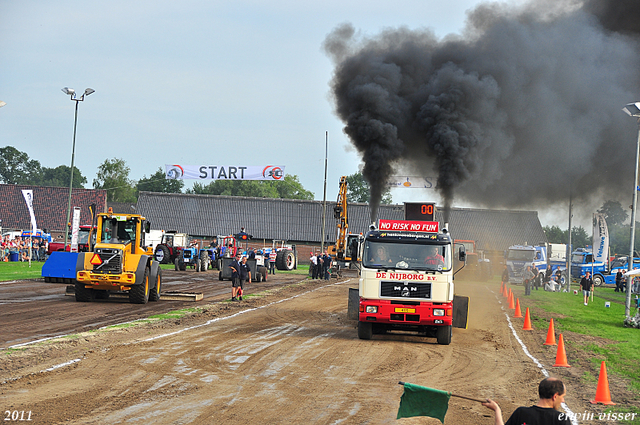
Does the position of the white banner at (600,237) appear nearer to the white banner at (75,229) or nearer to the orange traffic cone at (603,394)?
the white banner at (75,229)

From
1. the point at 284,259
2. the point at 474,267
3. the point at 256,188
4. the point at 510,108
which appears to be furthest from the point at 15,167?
the point at 510,108

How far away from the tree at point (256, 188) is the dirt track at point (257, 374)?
350 feet

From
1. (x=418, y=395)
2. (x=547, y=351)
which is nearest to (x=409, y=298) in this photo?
(x=547, y=351)

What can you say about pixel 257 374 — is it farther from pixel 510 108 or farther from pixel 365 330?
pixel 510 108

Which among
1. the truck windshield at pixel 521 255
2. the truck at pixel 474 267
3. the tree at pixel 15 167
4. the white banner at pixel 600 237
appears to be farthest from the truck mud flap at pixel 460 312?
the tree at pixel 15 167

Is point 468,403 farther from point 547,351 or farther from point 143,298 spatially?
point 143,298

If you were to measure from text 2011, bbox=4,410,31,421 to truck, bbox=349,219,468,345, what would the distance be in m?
8.53

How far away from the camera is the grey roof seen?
75125mm

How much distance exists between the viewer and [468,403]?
9.13m

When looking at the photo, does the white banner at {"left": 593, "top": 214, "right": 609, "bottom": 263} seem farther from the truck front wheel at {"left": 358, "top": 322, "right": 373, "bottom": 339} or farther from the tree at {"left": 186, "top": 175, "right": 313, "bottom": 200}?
the tree at {"left": 186, "top": 175, "right": 313, "bottom": 200}

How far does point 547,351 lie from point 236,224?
62959 millimetres

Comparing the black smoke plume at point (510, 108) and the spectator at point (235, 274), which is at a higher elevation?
the black smoke plume at point (510, 108)

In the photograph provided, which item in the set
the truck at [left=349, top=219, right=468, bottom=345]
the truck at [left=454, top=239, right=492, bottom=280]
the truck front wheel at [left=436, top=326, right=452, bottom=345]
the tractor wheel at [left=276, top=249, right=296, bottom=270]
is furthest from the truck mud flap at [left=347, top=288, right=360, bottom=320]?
the tractor wheel at [left=276, top=249, right=296, bottom=270]

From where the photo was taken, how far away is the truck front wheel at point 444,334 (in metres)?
14.7
